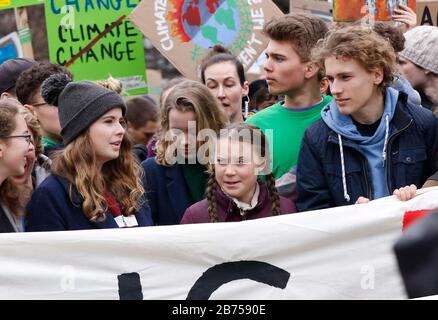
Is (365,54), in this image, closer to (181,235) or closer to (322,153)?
Result: (322,153)

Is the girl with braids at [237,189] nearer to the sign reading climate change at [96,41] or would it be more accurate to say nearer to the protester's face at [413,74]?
the protester's face at [413,74]

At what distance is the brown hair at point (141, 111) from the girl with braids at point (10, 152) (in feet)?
8.79

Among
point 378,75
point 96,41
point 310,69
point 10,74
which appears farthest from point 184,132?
point 96,41

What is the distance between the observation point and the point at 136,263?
305 cm

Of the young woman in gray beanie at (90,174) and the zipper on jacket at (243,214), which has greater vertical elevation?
the young woman in gray beanie at (90,174)

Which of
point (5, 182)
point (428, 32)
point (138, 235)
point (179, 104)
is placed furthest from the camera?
point (428, 32)

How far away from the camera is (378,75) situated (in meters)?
3.59

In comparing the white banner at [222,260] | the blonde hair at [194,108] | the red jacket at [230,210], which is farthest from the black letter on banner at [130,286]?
the blonde hair at [194,108]

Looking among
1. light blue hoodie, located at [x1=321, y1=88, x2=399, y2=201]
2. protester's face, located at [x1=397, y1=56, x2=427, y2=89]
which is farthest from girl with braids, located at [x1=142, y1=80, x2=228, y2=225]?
protester's face, located at [x1=397, y1=56, x2=427, y2=89]

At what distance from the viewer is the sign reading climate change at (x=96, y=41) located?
5480mm

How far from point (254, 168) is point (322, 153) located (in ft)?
0.98

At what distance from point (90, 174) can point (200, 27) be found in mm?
2332

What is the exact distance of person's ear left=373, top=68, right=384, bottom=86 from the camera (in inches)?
141

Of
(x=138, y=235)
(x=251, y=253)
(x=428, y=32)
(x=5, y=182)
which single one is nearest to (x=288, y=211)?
(x=251, y=253)
